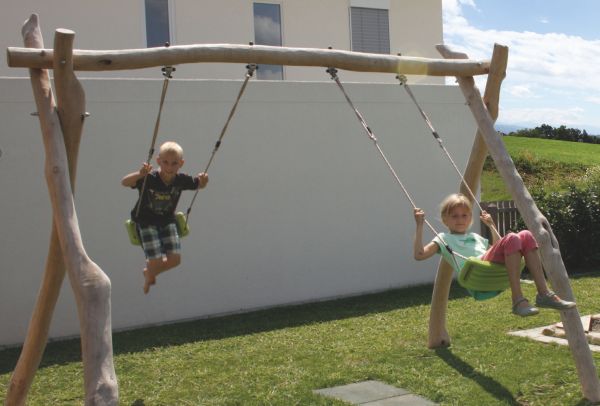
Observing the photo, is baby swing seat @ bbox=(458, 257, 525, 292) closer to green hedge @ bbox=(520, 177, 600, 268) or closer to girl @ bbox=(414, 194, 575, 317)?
girl @ bbox=(414, 194, 575, 317)

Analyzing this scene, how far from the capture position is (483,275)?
5.42m

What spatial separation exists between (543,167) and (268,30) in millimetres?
11783

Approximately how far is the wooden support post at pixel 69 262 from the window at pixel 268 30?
26.6ft

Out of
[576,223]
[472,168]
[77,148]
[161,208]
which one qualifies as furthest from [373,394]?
[576,223]

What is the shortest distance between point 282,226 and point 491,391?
15.0 ft

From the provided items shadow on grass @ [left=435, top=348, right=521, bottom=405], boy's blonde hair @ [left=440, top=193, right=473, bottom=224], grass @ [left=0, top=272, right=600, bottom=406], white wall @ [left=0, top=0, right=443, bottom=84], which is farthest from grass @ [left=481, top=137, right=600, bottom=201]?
boy's blonde hair @ [left=440, top=193, right=473, bottom=224]

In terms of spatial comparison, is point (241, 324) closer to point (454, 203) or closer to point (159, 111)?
point (454, 203)

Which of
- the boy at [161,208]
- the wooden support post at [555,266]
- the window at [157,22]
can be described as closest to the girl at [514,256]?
the wooden support post at [555,266]

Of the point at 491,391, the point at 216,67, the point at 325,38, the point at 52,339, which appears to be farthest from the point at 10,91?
the point at 325,38

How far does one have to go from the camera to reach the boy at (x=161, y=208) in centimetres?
600

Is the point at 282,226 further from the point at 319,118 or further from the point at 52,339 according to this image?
the point at 52,339

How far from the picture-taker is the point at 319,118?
10070 mm

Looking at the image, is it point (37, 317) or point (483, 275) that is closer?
point (37, 317)

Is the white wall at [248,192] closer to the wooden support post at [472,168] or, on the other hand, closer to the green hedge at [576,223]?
the green hedge at [576,223]
